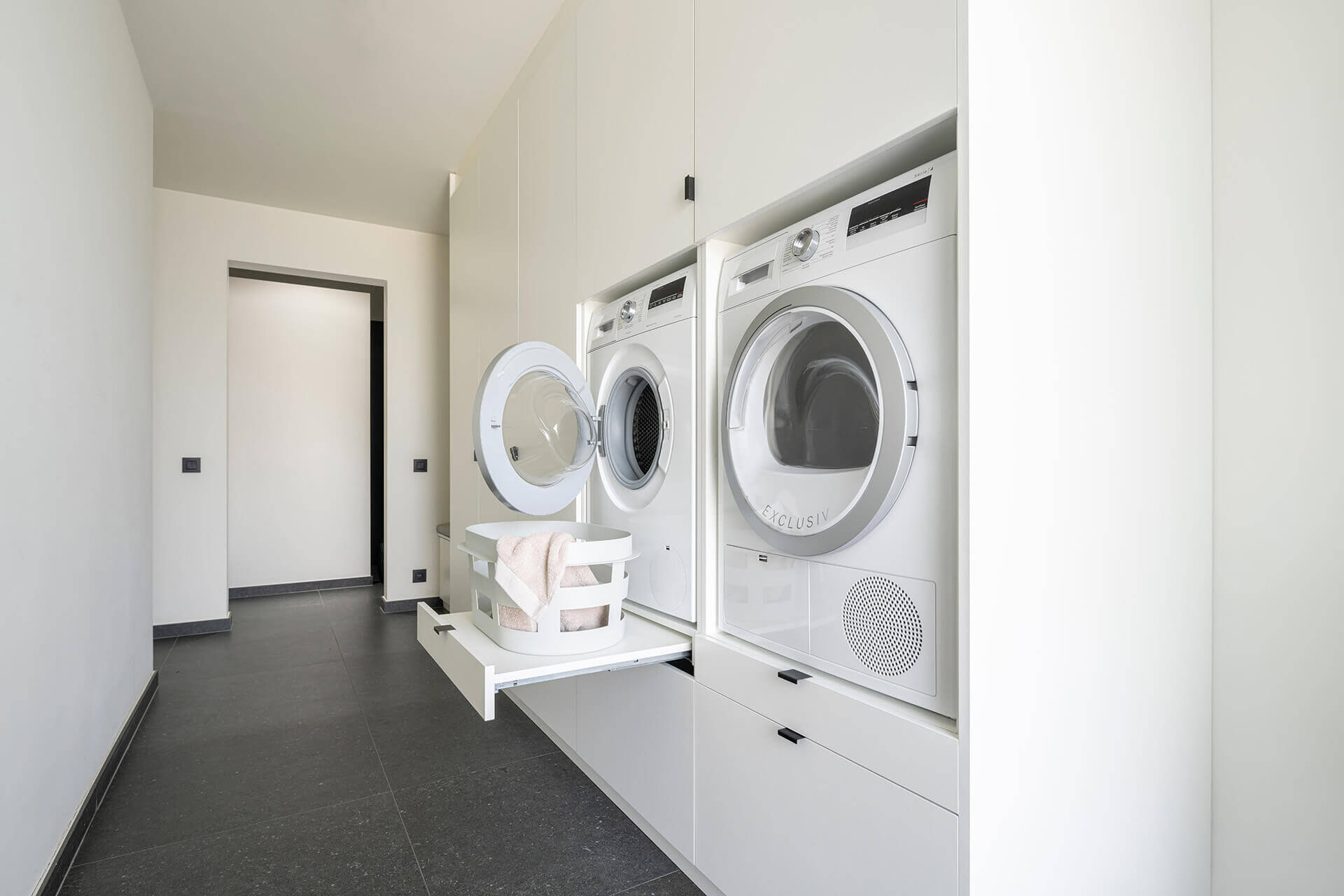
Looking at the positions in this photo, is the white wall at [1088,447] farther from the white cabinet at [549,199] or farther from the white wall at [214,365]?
the white wall at [214,365]

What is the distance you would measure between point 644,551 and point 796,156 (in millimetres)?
1117

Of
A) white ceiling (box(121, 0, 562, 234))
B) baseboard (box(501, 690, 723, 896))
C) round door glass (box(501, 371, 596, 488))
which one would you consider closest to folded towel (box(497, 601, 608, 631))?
round door glass (box(501, 371, 596, 488))

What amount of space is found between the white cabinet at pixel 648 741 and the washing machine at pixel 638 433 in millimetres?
197

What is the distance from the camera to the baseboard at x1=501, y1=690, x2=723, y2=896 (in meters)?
1.69

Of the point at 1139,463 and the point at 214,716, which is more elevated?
the point at 1139,463

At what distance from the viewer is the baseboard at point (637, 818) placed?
1.69m

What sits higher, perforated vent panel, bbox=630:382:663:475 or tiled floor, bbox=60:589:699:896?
perforated vent panel, bbox=630:382:663:475

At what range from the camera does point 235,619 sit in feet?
15.2

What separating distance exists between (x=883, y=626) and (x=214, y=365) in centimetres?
470

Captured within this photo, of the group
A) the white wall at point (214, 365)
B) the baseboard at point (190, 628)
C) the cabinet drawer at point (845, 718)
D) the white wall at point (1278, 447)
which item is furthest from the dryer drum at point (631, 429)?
the baseboard at point (190, 628)

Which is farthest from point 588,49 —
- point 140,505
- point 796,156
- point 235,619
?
point 235,619

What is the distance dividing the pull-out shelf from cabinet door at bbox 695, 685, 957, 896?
171mm

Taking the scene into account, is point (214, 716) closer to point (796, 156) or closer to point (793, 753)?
point (793, 753)

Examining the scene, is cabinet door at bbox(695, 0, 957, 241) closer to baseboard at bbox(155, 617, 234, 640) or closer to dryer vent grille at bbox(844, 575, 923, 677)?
dryer vent grille at bbox(844, 575, 923, 677)
